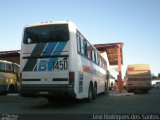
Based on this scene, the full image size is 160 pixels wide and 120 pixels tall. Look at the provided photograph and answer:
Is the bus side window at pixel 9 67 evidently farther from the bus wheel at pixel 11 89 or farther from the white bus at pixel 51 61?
the white bus at pixel 51 61

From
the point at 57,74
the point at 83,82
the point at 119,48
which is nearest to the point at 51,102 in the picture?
the point at 83,82

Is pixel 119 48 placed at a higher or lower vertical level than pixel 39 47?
higher

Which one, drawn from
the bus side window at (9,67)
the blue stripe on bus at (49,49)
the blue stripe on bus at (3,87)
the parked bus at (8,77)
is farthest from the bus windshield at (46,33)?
the bus side window at (9,67)

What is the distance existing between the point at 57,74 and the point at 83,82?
73.5 inches

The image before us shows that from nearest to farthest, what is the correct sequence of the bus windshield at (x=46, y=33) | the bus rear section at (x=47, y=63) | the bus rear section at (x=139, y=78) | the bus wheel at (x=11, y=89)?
the bus rear section at (x=47, y=63)
the bus windshield at (x=46, y=33)
the bus wheel at (x=11, y=89)
the bus rear section at (x=139, y=78)

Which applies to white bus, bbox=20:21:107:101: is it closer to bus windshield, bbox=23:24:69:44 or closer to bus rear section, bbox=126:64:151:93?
bus windshield, bbox=23:24:69:44

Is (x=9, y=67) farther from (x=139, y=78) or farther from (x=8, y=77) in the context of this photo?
(x=139, y=78)

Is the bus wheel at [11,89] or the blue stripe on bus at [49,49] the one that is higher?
the blue stripe on bus at [49,49]

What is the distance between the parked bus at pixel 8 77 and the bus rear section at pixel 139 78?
10.8 m

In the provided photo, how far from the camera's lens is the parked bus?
23.5 metres

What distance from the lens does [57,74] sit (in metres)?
12.3

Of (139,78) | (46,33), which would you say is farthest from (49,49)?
(139,78)

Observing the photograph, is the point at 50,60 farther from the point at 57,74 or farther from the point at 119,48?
the point at 119,48

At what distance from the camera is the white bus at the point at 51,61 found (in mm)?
12180
